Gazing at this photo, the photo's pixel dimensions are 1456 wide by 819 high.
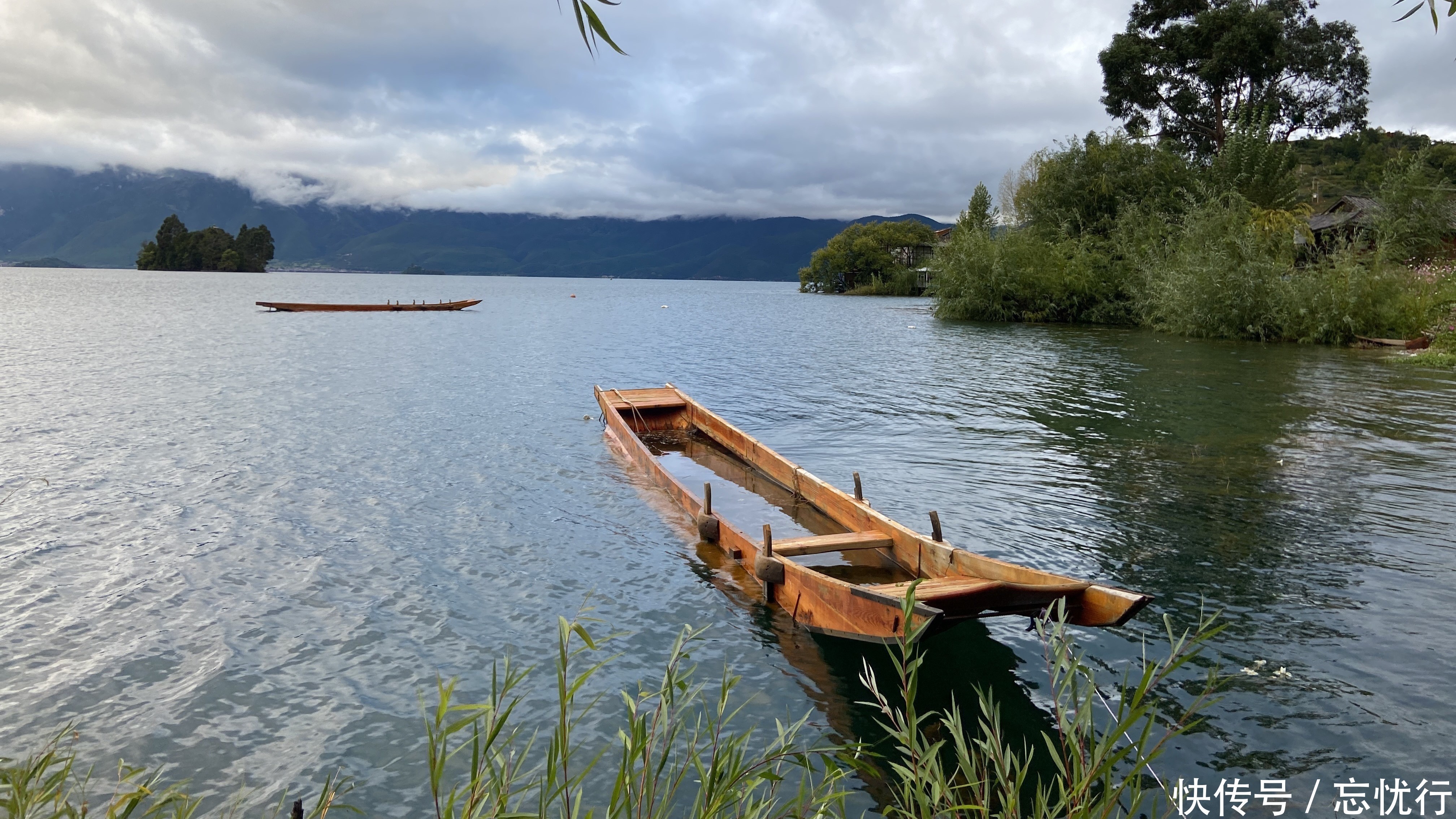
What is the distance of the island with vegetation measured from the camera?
35.6 m

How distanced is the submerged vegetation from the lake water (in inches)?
11.2

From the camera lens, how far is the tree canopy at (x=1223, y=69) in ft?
170

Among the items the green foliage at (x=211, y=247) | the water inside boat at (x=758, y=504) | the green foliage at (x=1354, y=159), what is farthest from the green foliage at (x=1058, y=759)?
the green foliage at (x=211, y=247)

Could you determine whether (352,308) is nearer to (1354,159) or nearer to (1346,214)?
(1346,214)

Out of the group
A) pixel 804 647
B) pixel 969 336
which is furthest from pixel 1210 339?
pixel 804 647

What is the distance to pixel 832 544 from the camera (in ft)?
28.3

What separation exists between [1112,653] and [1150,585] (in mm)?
1766

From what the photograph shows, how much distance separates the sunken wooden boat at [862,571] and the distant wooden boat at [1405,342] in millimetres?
30997

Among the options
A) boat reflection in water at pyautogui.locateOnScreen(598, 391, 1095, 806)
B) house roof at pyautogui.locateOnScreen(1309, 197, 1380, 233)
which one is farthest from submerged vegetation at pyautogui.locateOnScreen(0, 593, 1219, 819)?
house roof at pyautogui.locateOnScreen(1309, 197, 1380, 233)

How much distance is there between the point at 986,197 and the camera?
3263 inches

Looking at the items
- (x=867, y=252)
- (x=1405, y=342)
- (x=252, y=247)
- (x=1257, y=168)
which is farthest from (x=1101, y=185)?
(x=252, y=247)

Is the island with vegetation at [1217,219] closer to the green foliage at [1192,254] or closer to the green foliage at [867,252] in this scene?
the green foliage at [1192,254]

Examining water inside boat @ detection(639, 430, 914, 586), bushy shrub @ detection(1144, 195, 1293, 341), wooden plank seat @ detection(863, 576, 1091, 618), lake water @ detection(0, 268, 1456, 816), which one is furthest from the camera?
bushy shrub @ detection(1144, 195, 1293, 341)

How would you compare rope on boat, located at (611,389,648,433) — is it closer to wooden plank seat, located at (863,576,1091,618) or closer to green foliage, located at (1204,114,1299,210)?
wooden plank seat, located at (863,576,1091,618)
